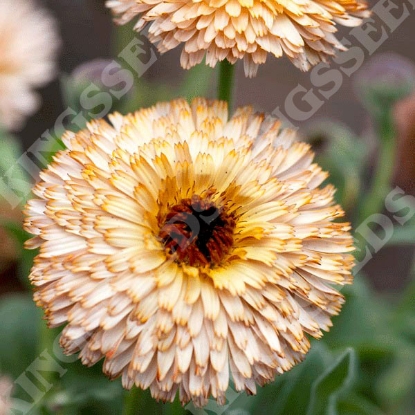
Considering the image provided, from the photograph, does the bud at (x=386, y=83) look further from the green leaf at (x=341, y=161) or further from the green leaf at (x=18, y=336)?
the green leaf at (x=18, y=336)

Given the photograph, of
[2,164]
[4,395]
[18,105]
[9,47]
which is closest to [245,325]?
[4,395]

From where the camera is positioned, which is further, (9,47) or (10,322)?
(9,47)

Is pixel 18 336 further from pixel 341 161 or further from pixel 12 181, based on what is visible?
pixel 341 161

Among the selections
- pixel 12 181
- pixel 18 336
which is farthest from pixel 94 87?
pixel 18 336

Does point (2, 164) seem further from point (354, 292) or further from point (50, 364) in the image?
point (354, 292)

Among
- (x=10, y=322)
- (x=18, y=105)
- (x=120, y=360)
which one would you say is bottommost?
(x=10, y=322)

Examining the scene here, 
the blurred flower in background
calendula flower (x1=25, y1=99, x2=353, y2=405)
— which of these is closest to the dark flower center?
calendula flower (x1=25, y1=99, x2=353, y2=405)

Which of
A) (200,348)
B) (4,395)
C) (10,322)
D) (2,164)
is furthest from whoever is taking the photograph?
(10,322)

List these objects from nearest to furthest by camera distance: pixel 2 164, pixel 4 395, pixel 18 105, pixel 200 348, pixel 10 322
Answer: pixel 200 348 → pixel 4 395 → pixel 2 164 → pixel 10 322 → pixel 18 105
